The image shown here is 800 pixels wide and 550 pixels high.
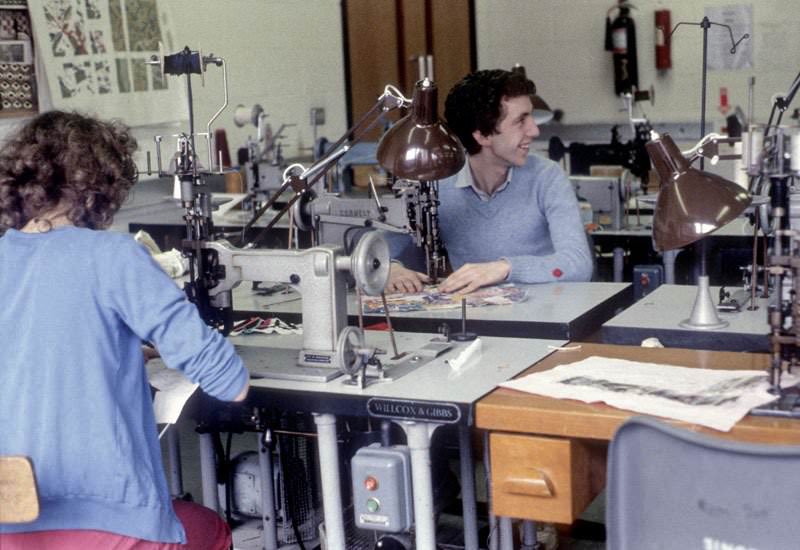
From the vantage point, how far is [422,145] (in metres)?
2.30

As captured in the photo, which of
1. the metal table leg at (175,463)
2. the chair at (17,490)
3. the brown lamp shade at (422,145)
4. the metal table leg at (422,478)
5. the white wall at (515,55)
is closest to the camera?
the chair at (17,490)

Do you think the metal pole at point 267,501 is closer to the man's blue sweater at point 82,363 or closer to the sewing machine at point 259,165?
the man's blue sweater at point 82,363

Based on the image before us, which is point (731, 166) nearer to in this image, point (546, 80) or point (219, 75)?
point (219, 75)

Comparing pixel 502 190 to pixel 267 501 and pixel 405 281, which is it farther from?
pixel 267 501

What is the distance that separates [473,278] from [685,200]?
1.11 m

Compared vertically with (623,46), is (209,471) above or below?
below

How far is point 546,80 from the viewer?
6.86 meters

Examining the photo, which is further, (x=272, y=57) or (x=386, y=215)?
(x=272, y=57)

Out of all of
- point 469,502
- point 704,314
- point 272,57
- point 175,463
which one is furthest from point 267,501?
point 272,57

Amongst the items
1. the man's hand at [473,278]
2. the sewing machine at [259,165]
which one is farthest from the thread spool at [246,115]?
the man's hand at [473,278]

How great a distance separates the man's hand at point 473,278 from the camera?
2.84 m

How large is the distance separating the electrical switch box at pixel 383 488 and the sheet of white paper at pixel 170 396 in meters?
0.33

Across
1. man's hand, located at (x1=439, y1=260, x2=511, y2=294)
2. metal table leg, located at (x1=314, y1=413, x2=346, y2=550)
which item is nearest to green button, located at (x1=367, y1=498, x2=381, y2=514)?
metal table leg, located at (x1=314, y1=413, x2=346, y2=550)

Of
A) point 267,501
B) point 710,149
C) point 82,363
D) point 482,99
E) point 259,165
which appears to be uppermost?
point 482,99
